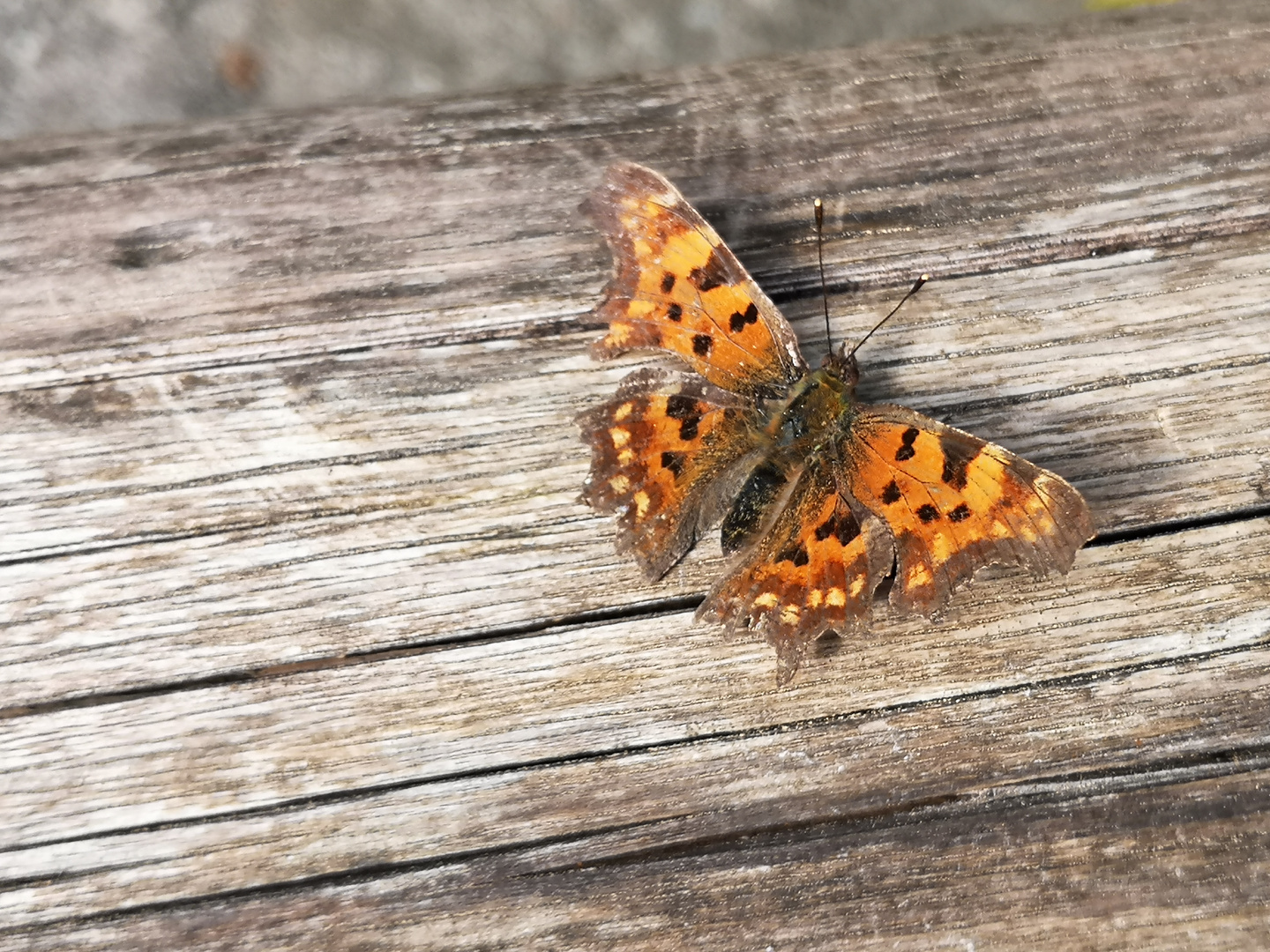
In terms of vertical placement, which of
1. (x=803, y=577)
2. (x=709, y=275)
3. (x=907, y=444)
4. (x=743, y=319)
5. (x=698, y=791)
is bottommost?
(x=698, y=791)

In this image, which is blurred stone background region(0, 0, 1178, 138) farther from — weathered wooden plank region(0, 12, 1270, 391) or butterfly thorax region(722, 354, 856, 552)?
butterfly thorax region(722, 354, 856, 552)

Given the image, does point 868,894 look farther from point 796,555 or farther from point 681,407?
point 681,407

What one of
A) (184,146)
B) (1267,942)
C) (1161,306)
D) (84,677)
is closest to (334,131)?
(184,146)

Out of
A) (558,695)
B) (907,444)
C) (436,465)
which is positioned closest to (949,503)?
(907,444)

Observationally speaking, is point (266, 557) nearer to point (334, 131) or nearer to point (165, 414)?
point (165, 414)

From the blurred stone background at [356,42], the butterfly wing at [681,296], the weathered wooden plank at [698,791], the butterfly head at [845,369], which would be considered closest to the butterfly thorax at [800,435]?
the butterfly head at [845,369]

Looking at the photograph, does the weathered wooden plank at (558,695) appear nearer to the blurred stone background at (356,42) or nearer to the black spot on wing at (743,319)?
the black spot on wing at (743,319)
